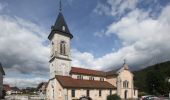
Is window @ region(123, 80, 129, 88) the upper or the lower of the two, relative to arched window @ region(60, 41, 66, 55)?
lower

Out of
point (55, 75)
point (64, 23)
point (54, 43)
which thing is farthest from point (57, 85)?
point (64, 23)

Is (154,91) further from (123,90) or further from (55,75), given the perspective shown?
(55,75)

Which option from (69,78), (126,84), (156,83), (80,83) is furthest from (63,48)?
(156,83)

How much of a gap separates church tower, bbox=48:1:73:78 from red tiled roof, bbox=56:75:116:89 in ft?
7.89

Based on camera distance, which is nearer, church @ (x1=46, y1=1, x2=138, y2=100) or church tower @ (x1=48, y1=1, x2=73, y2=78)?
church @ (x1=46, y1=1, x2=138, y2=100)

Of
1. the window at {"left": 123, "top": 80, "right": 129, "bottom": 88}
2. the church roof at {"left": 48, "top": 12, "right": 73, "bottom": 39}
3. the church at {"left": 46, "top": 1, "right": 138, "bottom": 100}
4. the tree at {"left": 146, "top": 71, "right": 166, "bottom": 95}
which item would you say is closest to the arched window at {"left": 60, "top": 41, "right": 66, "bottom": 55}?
the church at {"left": 46, "top": 1, "right": 138, "bottom": 100}

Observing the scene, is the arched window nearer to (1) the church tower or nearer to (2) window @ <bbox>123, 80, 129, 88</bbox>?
(1) the church tower

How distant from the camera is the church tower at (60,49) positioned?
5494 centimetres

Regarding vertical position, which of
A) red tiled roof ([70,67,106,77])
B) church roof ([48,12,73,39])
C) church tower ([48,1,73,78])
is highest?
church roof ([48,12,73,39])

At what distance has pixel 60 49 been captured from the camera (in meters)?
56.6

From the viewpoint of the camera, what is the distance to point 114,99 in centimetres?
4753

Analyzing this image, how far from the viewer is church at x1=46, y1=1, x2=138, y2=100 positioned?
5181cm

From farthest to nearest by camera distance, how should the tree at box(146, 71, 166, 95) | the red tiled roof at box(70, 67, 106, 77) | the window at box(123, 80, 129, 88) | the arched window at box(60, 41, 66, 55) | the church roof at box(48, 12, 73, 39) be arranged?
the tree at box(146, 71, 166, 95) → the window at box(123, 80, 129, 88) → the red tiled roof at box(70, 67, 106, 77) → the church roof at box(48, 12, 73, 39) → the arched window at box(60, 41, 66, 55)

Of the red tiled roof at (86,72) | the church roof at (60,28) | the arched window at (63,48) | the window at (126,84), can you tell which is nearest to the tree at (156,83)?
the window at (126,84)
